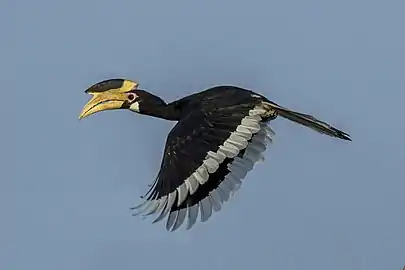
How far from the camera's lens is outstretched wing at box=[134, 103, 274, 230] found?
1542cm

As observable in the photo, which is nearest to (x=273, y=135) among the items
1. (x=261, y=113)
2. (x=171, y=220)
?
(x=261, y=113)

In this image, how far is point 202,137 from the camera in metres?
16.2

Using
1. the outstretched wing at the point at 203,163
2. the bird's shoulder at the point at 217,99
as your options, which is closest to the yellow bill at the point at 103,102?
the bird's shoulder at the point at 217,99

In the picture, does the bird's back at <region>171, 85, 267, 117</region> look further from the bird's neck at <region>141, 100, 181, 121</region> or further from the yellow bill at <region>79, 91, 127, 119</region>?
the yellow bill at <region>79, 91, 127, 119</region>

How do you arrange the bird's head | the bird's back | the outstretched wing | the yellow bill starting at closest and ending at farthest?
the outstretched wing → the bird's back → the yellow bill → the bird's head

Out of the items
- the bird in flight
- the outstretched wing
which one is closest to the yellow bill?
the bird in flight

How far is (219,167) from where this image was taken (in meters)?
16.7

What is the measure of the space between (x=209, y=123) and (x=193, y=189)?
1.10 meters

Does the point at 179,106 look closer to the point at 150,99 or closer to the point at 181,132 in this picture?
the point at 150,99

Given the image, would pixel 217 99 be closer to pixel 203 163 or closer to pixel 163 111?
pixel 163 111

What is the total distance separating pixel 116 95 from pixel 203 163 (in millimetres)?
2883

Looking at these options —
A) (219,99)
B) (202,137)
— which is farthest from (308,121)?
(202,137)

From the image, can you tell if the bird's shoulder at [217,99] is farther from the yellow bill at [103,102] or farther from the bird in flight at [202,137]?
the yellow bill at [103,102]

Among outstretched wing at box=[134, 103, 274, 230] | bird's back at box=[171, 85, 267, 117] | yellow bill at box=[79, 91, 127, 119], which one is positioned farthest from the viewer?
yellow bill at box=[79, 91, 127, 119]
